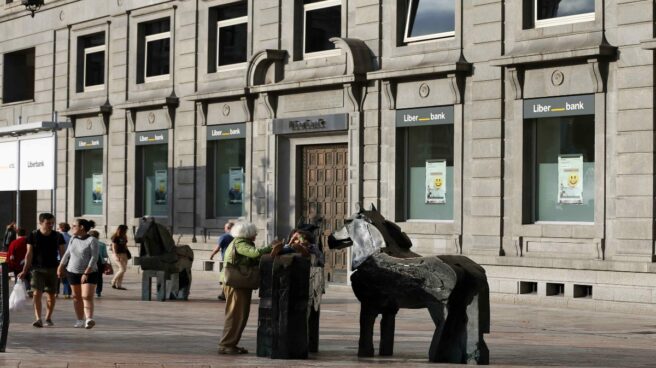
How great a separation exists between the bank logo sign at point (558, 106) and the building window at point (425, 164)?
2.30 meters

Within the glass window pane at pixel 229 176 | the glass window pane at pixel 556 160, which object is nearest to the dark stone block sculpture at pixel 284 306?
the glass window pane at pixel 556 160

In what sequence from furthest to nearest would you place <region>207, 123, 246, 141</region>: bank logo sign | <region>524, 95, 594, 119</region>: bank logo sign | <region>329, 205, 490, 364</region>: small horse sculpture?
<region>207, 123, 246, 141</region>: bank logo sign → <region>524, 95, 594, 119</region>: bank logo sign → <region>329, 205, 490, 364</region>: small horse sculpture

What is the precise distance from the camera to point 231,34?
118 ft

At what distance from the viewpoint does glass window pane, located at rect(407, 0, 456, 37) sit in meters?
29.3

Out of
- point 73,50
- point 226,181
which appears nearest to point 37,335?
point 226,181

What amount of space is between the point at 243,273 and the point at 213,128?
1942 centimetres

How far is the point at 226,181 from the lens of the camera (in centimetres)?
3638

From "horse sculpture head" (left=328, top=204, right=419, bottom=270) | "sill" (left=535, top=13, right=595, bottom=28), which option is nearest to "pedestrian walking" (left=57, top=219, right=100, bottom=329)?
"horse sculpture head" (left=328, top=204, right=419, bottom=270)

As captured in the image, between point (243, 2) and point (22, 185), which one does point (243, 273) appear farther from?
point (243, 2)

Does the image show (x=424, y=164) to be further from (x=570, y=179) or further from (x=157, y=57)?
(x=157, y=57)

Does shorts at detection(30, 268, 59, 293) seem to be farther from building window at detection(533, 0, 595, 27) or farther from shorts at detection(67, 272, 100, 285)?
building window at detection(533, 0, 595, 27)

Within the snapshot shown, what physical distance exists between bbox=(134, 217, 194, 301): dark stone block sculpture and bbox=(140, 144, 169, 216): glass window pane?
9.42m

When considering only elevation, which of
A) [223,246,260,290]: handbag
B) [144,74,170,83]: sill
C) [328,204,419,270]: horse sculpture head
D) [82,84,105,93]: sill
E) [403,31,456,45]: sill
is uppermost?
[403,31,456,45]: sill

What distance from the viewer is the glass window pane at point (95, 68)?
41.6 m
